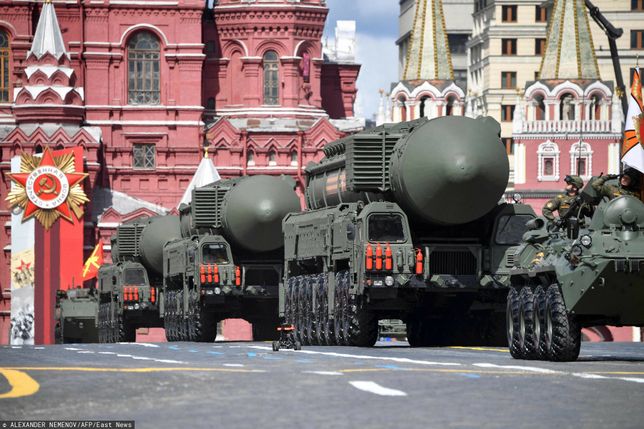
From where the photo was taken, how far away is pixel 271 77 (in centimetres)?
12312

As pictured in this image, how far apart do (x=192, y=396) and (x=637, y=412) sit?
4041 mm

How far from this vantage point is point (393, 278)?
125 ft

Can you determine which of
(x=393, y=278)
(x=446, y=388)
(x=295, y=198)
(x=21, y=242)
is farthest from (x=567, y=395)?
(x=21, y=242)

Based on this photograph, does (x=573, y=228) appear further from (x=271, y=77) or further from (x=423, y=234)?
(x=271, y=77)

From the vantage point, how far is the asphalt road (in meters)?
16.3

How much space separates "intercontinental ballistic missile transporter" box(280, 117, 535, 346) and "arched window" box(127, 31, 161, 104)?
265 ft

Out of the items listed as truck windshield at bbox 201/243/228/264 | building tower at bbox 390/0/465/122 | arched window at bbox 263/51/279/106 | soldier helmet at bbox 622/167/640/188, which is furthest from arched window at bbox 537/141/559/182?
soldier helmet at bbox 622/167/640/188

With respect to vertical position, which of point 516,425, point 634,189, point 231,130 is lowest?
point 516,425

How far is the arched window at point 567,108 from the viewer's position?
425 feet

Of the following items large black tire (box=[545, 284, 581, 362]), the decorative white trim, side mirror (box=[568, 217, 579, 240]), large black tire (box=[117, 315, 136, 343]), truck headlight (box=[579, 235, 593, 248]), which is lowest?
large black tire (box=[117, 315, 136, 343])

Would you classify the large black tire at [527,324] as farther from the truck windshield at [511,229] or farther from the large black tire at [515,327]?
the truck windshield at [511,229]

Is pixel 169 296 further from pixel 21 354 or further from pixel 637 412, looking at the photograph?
pixel 637 412

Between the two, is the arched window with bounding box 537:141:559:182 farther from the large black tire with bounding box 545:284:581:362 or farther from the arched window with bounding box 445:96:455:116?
the large black tire with bounding box 545:284:581:362

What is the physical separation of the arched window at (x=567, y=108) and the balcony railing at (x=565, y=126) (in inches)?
22.4
